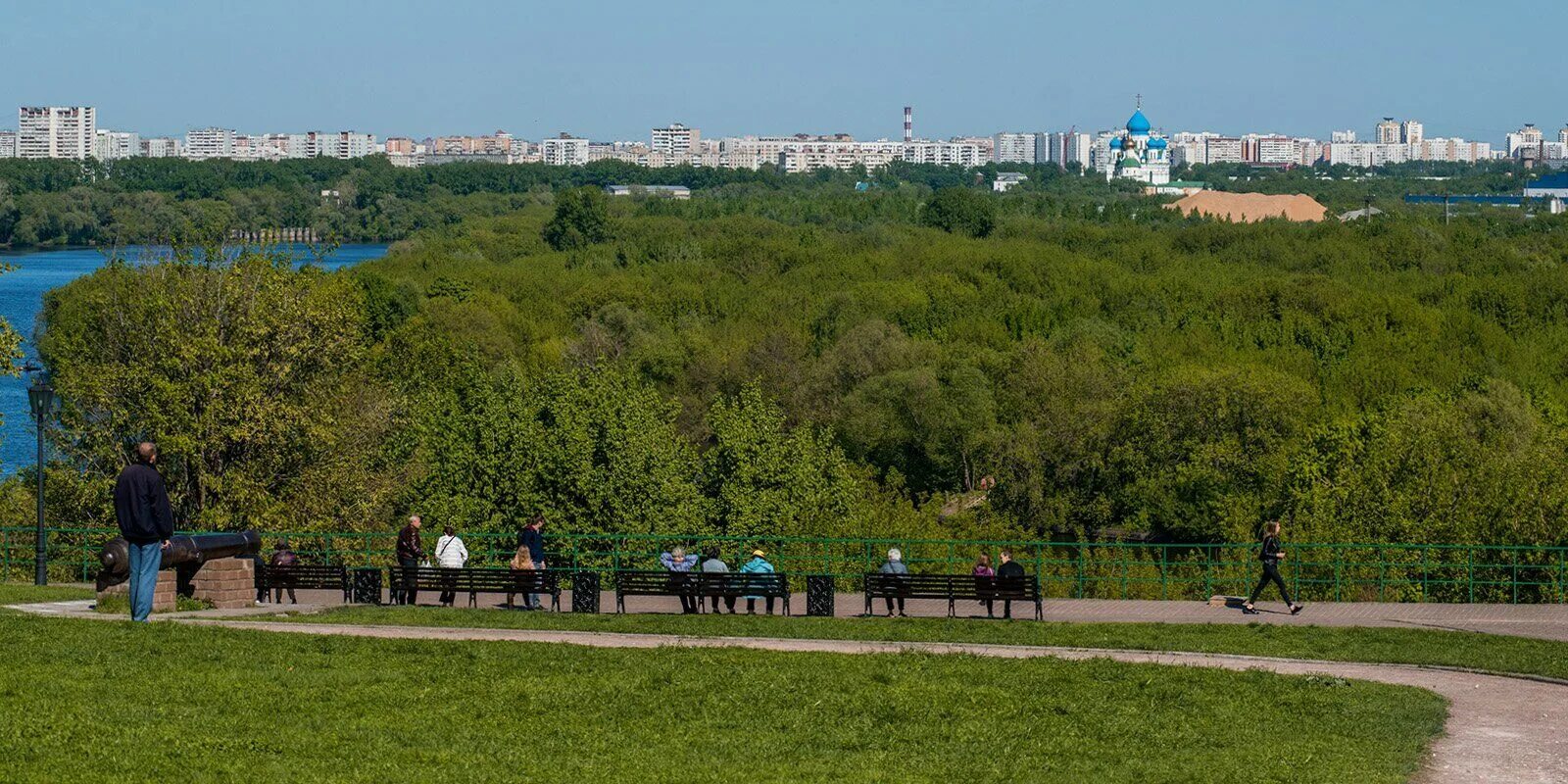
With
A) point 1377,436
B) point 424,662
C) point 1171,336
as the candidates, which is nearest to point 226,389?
point 424,662

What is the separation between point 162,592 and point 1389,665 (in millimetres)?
12401

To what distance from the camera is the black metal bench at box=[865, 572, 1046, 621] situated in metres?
22.3

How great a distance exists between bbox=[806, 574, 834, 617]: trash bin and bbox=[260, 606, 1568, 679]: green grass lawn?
73cm

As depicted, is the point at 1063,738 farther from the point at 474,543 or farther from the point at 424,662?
the point at 474,543

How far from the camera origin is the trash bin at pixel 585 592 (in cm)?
2309

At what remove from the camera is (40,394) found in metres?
27.9

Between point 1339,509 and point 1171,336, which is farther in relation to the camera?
point 1171,336

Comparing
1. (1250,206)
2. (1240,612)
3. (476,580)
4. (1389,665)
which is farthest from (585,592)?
(1250,206)

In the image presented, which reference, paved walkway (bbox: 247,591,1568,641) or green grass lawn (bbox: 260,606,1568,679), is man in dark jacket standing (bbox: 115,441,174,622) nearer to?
green grass lawn (bbox: 260,606,1568,679)

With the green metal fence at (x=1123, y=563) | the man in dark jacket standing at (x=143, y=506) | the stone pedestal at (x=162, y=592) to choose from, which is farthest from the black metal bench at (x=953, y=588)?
the man in dark jacket standing at (x=143, y=506)

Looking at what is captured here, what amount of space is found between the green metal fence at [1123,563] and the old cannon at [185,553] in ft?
15.0

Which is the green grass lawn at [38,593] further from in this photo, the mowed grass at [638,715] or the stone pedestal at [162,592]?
the mowed grass at [638,715]

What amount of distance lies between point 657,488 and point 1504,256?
2800 inches

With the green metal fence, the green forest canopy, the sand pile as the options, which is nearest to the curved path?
the green metal fence
